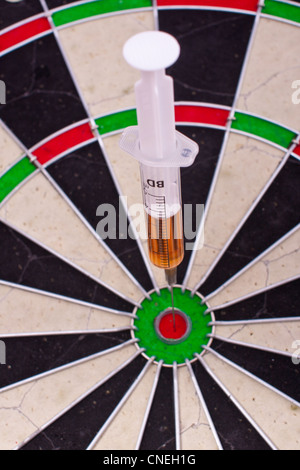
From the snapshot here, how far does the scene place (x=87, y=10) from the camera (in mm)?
7074

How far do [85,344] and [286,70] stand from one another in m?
4.07

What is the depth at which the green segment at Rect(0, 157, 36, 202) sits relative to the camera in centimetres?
670

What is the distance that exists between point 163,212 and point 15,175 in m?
2.69

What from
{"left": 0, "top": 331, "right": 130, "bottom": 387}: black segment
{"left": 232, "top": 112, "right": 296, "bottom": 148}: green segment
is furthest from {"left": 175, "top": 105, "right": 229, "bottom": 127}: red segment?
{"left": 0, "top": 331, "right": 130, "bottom": 387}: black segment

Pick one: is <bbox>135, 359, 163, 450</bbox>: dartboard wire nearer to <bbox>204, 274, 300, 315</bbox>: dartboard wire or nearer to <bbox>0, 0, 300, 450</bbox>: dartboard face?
<bbox>0, 0, 300, 450</bbox>: dartboard face

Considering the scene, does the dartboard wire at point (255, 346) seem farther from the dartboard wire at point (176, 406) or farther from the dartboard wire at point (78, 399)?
the dartboard wire at point (78, 399)

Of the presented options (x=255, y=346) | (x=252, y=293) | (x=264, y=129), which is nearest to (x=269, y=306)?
(x=252, y=293)

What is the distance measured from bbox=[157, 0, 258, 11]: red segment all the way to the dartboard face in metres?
0.02

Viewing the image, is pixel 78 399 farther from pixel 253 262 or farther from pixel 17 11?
pixel 17 11

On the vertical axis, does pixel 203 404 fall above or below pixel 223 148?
below

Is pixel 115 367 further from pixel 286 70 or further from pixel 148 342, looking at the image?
pixel 286 70

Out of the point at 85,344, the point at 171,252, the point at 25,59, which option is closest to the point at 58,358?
the point at 85,344

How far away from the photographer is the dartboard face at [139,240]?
589 cm
